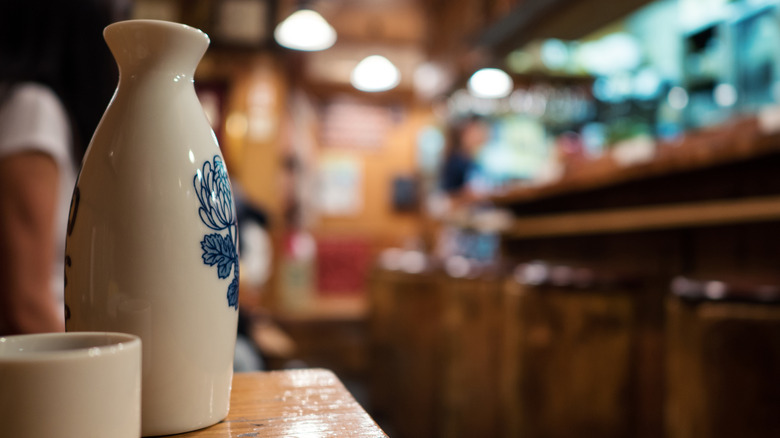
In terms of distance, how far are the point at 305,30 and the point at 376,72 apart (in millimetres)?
2917

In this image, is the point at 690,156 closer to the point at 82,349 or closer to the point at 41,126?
the point at 41,126

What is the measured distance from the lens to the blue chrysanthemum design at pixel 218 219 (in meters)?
0.54

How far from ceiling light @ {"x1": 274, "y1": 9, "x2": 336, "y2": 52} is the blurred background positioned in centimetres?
2

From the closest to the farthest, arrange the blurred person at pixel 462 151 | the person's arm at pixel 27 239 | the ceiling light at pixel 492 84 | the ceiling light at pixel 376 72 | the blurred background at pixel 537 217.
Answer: the person's arm at pixel 27 239, the blurred background at pixel 537 217, the ceiling light at pixel 492 84, the blurred person at pixel 462 151, the ceiling light at pixel 376 72

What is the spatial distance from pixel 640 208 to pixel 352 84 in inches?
272

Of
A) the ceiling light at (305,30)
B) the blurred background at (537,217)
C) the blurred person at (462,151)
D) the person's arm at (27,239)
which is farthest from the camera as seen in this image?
the blurred person at (462,151)

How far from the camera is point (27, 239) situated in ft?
3.64

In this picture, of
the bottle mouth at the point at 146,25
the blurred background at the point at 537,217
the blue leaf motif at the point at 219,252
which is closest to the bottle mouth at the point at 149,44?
the bottle mouth at the point at 146,25

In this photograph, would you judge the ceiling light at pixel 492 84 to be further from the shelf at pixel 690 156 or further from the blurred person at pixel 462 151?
the shelf at pixel 690 156

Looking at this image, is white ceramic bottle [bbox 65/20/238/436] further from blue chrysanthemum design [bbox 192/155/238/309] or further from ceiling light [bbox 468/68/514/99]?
ceiling light [bbox 468/68/514/99]

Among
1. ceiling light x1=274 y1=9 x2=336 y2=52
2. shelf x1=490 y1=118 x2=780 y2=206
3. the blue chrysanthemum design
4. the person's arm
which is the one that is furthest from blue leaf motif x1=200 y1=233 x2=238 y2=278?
ceiling light x1=274 y1=9 x2=336 y2=52

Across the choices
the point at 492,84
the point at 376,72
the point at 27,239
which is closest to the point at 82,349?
the point at 27,239

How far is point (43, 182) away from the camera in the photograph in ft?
3.69

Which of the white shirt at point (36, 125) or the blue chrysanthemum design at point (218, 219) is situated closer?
the blue chrysanthemum design at point (218, 219)
